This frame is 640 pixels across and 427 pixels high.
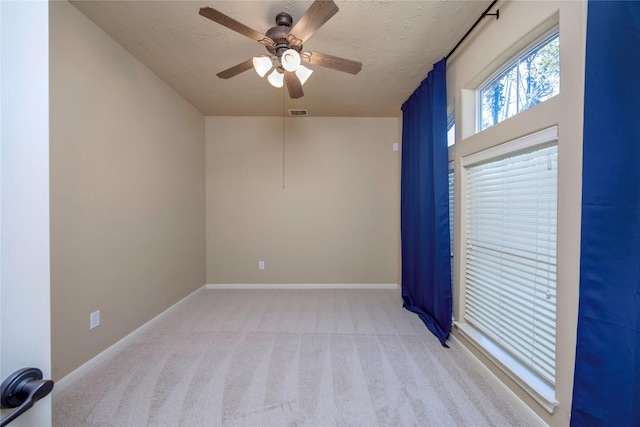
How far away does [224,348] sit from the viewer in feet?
6.82

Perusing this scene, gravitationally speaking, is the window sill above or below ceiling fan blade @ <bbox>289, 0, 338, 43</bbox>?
below

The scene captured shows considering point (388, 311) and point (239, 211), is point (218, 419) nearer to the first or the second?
point (388, 311)

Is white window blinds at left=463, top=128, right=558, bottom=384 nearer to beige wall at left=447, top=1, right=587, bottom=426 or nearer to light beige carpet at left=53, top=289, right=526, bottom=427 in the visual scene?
beige wall at left=447, top=1, right=587, bottom=426

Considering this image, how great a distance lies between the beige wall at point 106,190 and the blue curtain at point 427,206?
2.79 m

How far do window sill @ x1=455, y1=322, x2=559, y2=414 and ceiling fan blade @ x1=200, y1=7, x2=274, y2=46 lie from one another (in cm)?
A: 260

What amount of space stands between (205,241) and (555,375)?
380cm

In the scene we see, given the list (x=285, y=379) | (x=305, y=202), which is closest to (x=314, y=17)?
(x=285, y=379)

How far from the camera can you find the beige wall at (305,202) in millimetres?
3605

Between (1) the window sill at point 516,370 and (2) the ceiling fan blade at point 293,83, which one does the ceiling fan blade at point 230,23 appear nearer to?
(2) the ceiling fan blade at point 293,83

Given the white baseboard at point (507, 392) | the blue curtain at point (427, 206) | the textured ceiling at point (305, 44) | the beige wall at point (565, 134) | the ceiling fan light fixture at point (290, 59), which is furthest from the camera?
the blue curtain at point (427, 206)

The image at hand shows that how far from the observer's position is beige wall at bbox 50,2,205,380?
1603mm

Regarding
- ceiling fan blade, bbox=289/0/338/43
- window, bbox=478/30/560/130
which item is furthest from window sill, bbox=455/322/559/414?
ceiling fan blade, bbox=289/0/338/43

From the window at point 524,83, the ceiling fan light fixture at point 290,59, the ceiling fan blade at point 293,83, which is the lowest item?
the window at point 524,83

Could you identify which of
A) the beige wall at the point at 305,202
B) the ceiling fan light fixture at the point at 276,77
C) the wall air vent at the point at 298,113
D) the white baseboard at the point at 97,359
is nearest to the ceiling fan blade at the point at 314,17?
the ceiling fan light fixture at the point at 276,77
